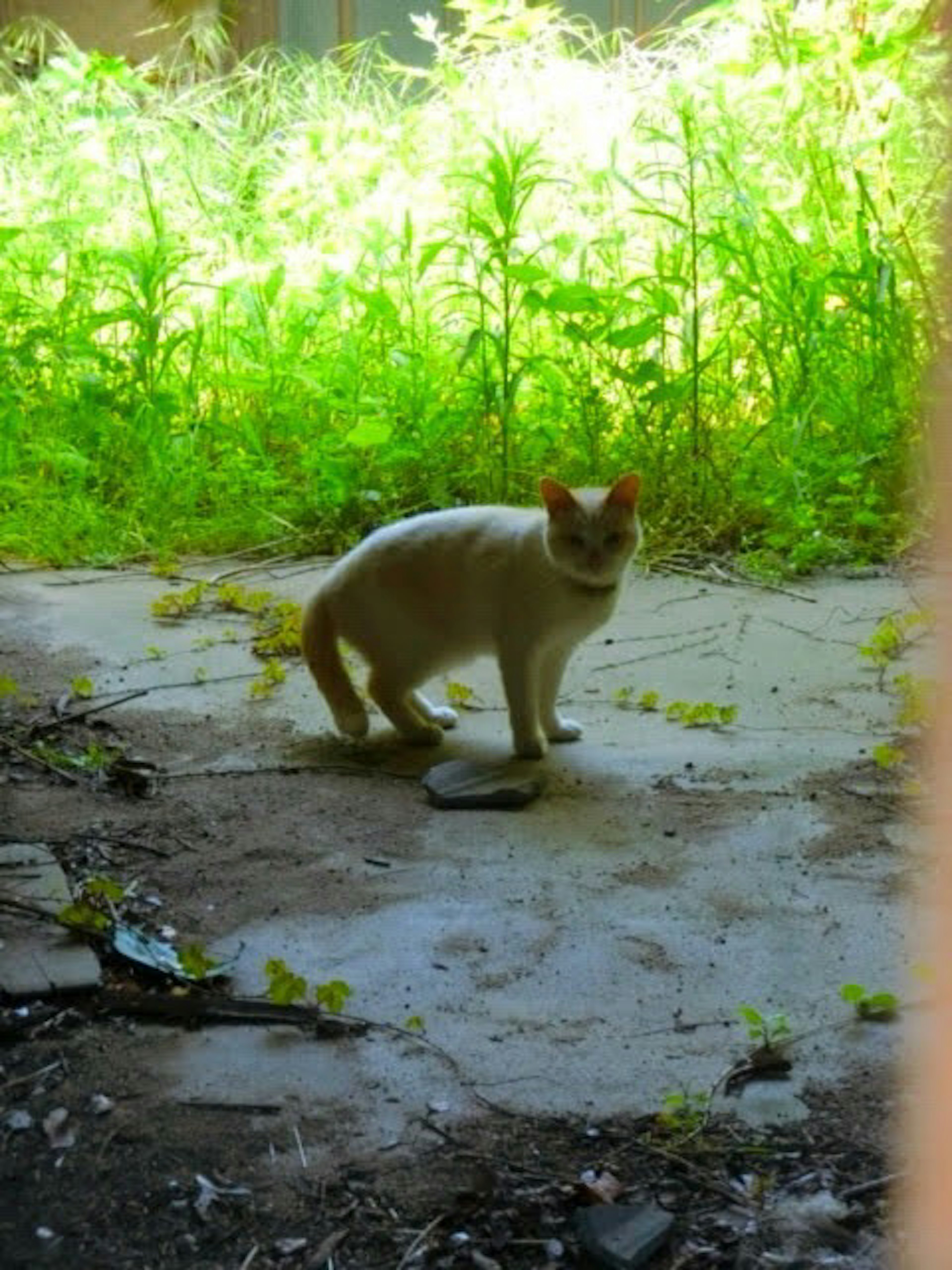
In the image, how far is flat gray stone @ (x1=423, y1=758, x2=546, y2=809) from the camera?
3.38 meters

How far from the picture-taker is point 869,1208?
6.19 ft

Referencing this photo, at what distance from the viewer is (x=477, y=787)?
11.3 ft

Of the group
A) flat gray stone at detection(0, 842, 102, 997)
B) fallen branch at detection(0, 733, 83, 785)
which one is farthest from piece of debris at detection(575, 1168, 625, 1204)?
fallen branch at detection(0, 733, 83, 785)

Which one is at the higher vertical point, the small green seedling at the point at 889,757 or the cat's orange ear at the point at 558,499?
the cat's orange ear at the point at 558,499

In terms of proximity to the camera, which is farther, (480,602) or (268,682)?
(268,682)

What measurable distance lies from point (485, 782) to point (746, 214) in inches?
135

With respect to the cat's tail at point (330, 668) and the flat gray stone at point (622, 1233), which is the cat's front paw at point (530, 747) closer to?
the cat's tail at point (330, 668)

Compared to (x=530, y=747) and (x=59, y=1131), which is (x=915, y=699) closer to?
(x=530, y=747)

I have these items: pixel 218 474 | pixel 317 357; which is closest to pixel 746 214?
pixel 317 357

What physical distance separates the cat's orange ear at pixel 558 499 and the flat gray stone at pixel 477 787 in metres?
0.60

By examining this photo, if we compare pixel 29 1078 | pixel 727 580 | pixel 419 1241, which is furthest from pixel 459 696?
pixel 419 1241

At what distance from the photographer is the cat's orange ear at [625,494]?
3.70m

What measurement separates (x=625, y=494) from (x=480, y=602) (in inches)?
16.6

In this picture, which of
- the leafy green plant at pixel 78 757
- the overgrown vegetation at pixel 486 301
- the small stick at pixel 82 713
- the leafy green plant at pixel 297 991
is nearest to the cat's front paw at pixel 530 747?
the leafy green plant at pixel 78 757
